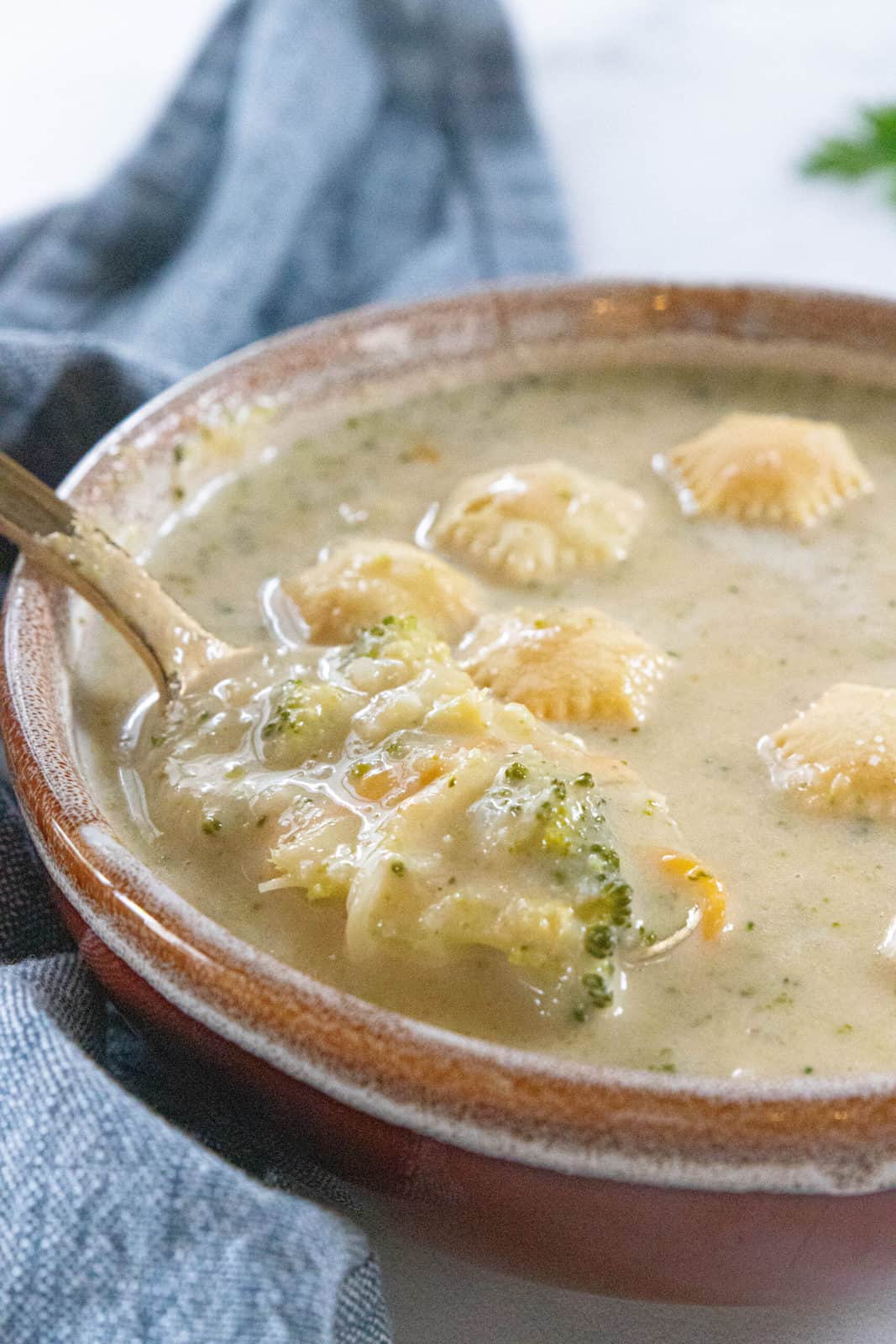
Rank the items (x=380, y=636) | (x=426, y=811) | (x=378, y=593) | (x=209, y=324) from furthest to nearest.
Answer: (x=209, y=324)
(x=378, y=593)
(x=380, y=636)
(x=426, y=811)

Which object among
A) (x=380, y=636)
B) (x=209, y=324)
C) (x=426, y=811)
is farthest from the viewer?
(x=209, y=324)

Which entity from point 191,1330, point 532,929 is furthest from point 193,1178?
point 532,929

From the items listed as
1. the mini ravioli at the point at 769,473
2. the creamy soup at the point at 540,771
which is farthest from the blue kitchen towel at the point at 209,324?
the mini ravioli at the point at 769,473

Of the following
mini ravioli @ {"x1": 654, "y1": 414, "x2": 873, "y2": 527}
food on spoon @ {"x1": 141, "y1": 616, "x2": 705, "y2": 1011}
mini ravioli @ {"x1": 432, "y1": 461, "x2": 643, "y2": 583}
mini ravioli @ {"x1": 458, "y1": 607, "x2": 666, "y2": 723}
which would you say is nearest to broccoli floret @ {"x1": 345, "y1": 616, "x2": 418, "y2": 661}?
food on spoon @ {"x1": 141, "y1": 616, "x2": 705, "y2": 1011}

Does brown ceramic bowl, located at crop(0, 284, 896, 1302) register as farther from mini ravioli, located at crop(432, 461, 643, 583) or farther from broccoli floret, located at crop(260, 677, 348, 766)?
mini ravioli, located at crop(432, 461, 643, 583)

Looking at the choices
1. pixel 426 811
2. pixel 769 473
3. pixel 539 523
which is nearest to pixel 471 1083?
pixel 426 811

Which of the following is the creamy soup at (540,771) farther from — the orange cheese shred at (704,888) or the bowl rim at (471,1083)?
the bowl rim at (471,1083)

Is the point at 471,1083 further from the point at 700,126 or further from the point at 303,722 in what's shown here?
the point at 700,126

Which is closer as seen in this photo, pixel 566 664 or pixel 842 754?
pixel 842 754
